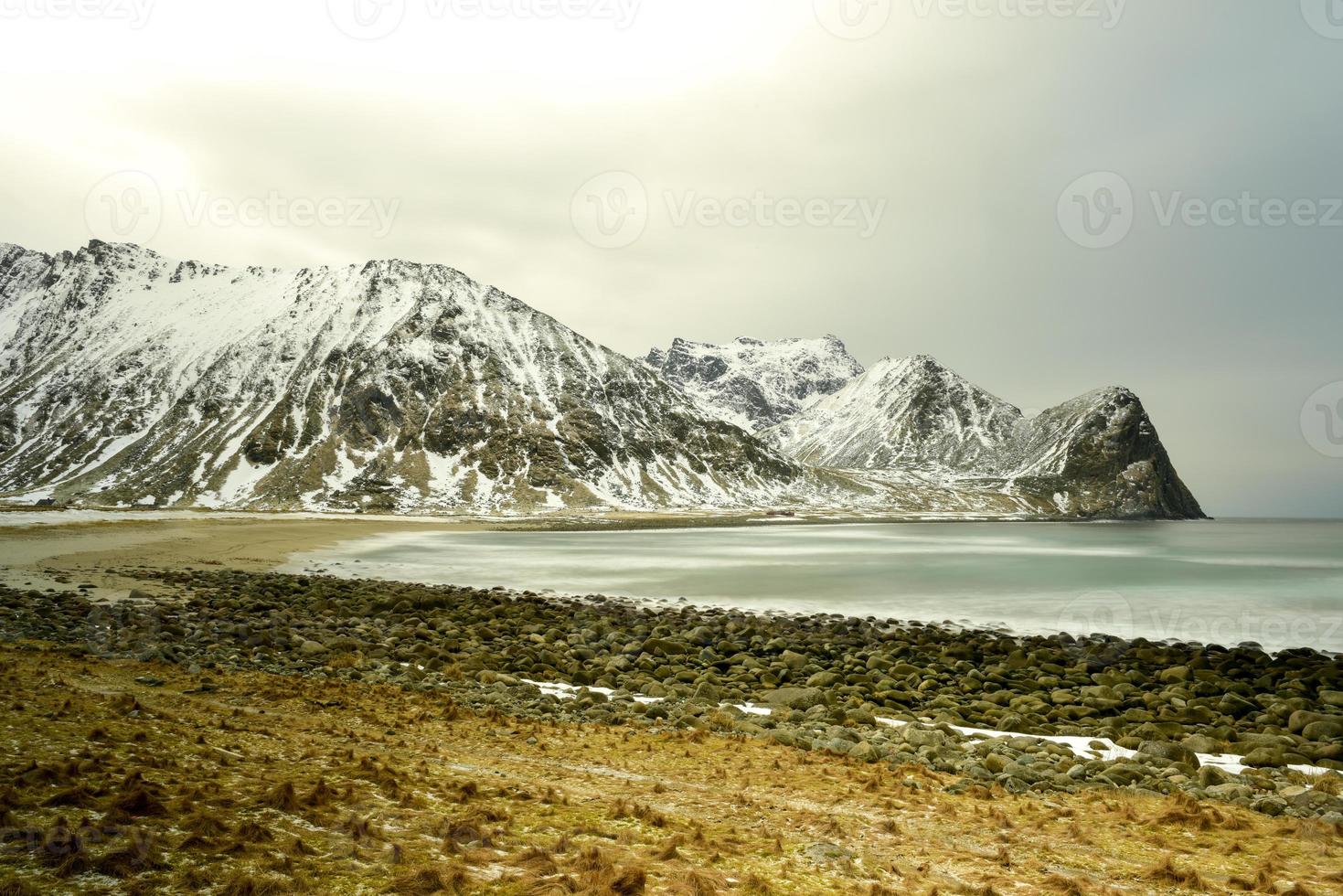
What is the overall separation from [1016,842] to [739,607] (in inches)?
1120

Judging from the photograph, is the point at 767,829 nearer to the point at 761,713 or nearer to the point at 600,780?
the point at 600,780

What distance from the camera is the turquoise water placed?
36156mm

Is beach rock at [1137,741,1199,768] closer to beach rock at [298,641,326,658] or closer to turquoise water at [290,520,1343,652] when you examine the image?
turquoise water at [290,520,1343,652]

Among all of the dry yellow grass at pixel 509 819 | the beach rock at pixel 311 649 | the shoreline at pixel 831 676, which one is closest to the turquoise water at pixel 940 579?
Result: the shoreline at pixel 831 676

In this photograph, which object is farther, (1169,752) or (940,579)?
(940,579)

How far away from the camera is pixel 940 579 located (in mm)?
53156

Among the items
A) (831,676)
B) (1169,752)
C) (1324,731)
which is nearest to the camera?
(1169,752)

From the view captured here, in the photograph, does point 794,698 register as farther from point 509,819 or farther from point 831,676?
point 509,819

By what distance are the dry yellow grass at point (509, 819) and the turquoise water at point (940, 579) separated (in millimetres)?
24491

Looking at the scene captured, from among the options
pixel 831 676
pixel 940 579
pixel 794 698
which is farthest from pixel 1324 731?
pixel 940 579

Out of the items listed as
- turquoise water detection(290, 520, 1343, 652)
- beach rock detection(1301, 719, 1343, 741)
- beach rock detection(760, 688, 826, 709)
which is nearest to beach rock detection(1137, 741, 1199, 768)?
beach rock detection(1301, 719, 1343, 741)

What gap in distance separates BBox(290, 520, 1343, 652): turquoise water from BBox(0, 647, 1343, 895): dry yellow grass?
24.5 m

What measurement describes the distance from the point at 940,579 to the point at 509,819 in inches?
1976

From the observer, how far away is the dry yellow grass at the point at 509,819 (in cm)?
673
